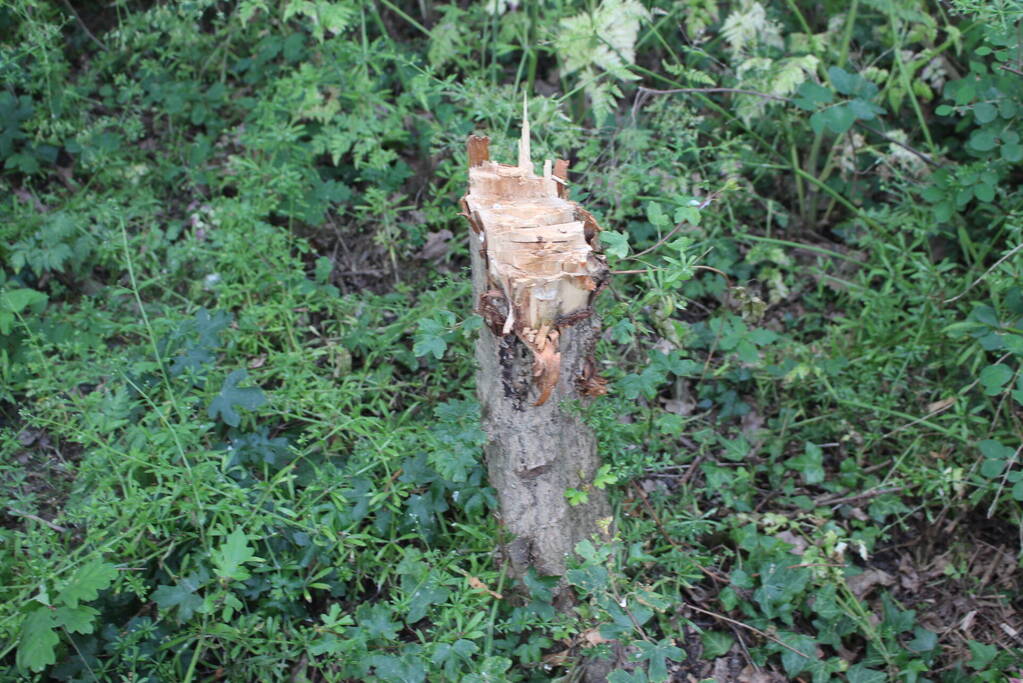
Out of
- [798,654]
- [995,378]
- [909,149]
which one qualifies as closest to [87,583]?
[798,654]

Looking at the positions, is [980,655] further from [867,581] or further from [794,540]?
[794,540]

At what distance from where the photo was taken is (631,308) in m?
2.76

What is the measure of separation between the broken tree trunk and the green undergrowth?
4.2 inches

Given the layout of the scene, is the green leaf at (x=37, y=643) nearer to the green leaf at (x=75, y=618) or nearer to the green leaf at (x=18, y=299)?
the green leaf at (x=75, y=618)

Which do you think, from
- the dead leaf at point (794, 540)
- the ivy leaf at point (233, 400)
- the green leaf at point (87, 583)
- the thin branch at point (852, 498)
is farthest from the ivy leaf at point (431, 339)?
the thin branch at point (852, 498)

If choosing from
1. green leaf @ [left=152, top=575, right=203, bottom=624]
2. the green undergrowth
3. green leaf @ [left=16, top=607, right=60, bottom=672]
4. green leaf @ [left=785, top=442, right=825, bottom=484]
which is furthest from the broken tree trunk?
green leaf @ [left=16, top=607, right=60, bottom=672]

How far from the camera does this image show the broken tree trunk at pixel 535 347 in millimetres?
2172

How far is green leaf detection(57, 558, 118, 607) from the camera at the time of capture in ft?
7.72

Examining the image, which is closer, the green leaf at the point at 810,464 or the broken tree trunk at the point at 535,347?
the broken tree trunk at the point at 535,347

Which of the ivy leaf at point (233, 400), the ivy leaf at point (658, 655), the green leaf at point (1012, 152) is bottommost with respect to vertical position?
the ivy leaf at point (658, 655)

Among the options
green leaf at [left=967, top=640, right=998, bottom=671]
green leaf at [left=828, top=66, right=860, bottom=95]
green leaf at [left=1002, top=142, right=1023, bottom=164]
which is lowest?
green leaf at [left=967, top=640, right=998, bottom=671]

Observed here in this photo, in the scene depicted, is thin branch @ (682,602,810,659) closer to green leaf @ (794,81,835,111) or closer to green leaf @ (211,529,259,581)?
green leaf @ (211,529,259,581)

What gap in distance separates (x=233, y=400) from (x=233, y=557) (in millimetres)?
637

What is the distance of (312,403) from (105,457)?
692mm
